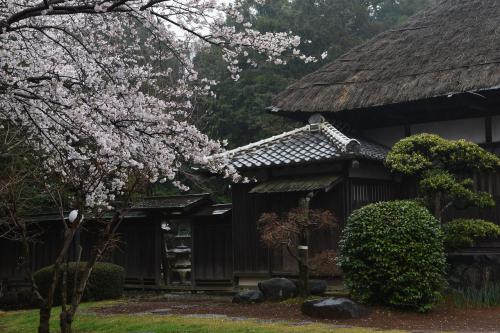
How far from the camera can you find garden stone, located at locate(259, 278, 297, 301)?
13.1 metres

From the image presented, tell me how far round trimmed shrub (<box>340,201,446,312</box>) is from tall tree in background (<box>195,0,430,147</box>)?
13159 mm

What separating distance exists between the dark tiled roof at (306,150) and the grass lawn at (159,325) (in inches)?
188

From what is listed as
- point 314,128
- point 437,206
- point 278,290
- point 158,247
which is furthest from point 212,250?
point 437,206

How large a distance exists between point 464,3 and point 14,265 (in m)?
16.8

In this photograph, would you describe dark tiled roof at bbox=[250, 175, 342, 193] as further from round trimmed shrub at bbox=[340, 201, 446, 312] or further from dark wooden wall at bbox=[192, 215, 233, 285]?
dark wooden wall at bbox=[192, 215, 233, 285]

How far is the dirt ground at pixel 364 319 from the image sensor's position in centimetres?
985

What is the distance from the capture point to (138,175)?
9312mm

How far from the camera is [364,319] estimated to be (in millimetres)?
10438

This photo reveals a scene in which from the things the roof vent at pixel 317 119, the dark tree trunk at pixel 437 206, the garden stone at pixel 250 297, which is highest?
the roof vent at pixel 317 119

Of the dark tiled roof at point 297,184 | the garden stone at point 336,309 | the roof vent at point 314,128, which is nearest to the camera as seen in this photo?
the garden stone at point 336,309

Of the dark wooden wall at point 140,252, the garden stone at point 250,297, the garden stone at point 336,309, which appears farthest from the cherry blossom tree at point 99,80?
the dark wooden wall at point 140,252

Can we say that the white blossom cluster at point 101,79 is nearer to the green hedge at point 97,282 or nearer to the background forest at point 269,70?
the green hedge at point 97,282

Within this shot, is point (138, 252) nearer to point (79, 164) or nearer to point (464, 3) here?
point (79, 164)

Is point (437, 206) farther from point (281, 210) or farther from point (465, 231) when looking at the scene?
point (281, 210)
